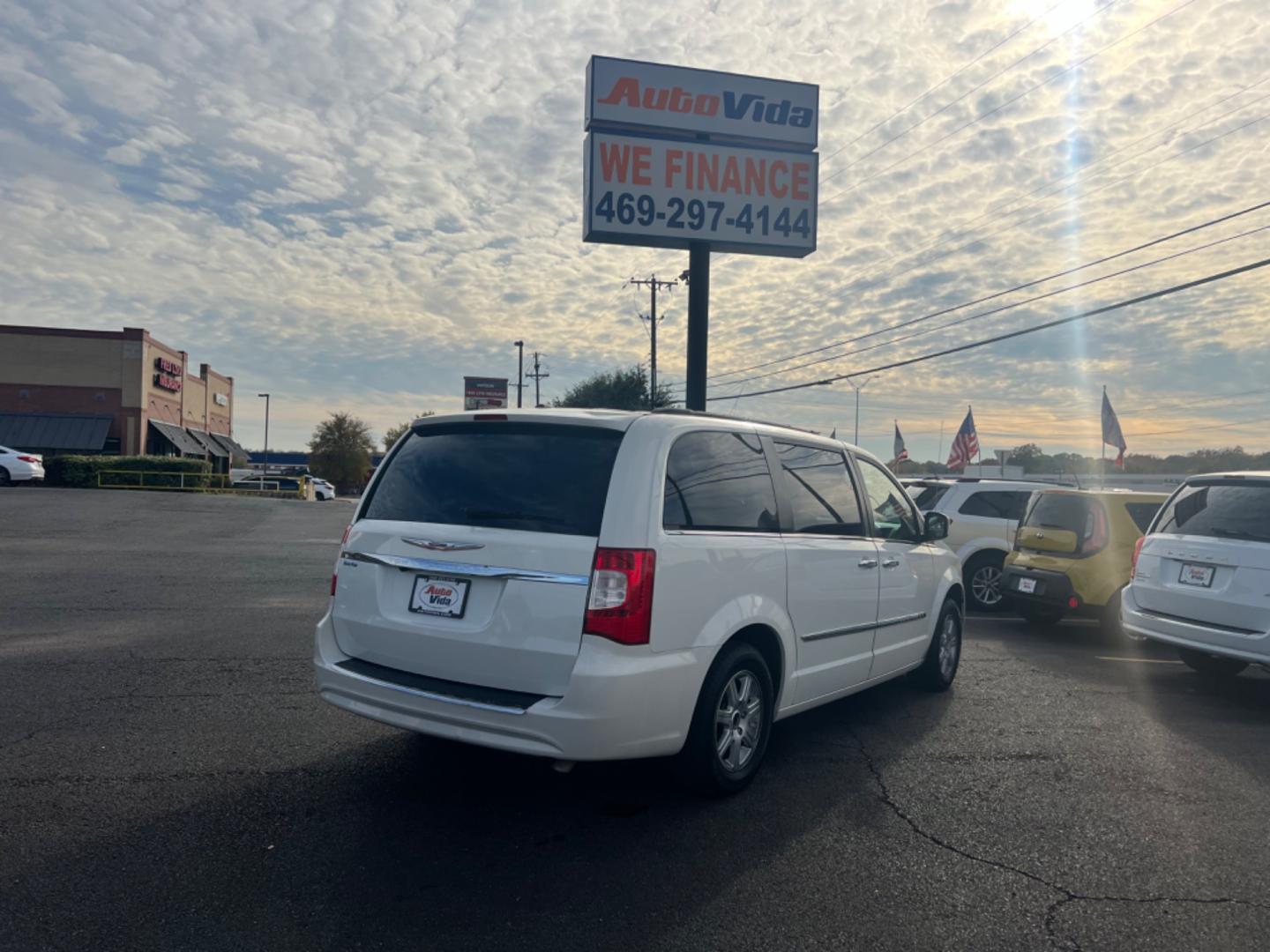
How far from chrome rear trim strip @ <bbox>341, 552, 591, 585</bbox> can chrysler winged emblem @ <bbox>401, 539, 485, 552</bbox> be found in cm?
6

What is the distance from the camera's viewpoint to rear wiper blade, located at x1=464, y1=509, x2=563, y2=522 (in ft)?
13.6

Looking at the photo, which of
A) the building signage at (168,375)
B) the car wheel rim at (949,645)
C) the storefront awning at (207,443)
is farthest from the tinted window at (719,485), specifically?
the storefront awning at (207,443)

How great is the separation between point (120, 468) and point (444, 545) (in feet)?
124

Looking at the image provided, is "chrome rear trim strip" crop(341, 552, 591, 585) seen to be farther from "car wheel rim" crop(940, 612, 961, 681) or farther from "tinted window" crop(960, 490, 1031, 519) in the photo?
"tinted window" crop(960, 490, 1031, 519)

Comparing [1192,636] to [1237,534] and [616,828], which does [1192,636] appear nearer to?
[1237,534]

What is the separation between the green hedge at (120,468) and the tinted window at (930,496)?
3254 centimetres

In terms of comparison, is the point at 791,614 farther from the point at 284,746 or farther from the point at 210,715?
the point at 210,715

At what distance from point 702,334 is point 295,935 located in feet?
49.8

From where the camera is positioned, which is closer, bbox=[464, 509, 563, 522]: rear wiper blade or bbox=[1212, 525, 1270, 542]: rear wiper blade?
bbox=[464, 509, 563, 522]: rear wiper blade

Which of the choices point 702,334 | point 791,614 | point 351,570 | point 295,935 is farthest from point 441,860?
point 702,334

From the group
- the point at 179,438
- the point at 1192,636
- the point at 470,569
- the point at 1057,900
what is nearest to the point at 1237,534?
the point at 1192,636

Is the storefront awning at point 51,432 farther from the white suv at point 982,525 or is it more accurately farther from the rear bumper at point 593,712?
the rear bumper at point 593,712

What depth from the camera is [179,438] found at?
51.8m

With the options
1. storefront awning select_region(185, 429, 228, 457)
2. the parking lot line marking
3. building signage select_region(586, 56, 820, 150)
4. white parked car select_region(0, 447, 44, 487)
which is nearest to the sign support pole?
building signage select_region(586, 56, 820, 150)
